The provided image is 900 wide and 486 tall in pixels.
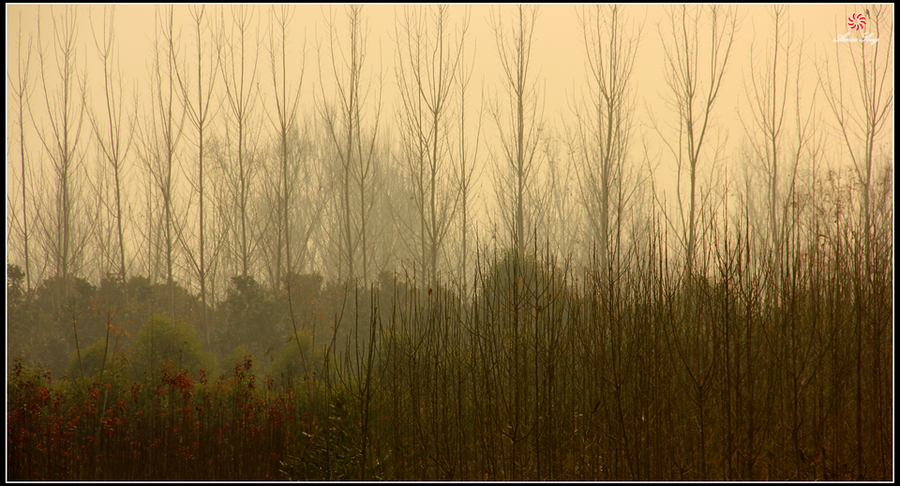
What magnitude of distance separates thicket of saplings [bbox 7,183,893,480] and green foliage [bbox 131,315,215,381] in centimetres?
33

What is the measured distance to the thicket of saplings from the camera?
3885mm

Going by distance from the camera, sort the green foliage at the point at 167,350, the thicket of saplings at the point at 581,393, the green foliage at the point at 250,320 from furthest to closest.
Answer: the green foliage at the point at 250,320
the green foliage at the point at 167,350
the thicket of saplings at the point at 581,393

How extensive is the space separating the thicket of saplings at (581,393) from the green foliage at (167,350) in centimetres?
33

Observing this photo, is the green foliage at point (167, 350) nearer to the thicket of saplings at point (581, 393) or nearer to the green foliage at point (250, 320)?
the thicket of saplings at point (581, 393)

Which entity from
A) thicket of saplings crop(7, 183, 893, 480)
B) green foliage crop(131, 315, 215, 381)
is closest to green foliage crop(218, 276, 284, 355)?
green foliage crop(131, 315, 215, 381)

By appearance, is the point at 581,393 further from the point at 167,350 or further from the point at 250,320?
the point at 250,320

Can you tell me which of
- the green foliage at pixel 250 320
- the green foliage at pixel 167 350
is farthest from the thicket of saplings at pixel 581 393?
the green foliage at pixel 250 320

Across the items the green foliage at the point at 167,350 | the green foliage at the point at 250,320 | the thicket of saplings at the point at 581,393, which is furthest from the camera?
the green foliage at the point at 250,320

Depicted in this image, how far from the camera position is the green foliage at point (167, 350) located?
8742 millimetres

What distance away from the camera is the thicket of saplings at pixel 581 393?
12.7ft

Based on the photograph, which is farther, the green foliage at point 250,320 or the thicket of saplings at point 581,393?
the green foliage at point 250,320

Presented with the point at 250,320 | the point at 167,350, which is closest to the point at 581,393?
the point at 167,350

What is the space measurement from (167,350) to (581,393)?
6751 millimetres

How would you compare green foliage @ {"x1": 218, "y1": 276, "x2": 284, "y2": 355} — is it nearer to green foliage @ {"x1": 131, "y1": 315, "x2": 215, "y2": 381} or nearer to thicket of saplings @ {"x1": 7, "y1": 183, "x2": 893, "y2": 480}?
green foliage @ {"x1": 131, "y1": 315, "x2": 215, "y2": 381}
